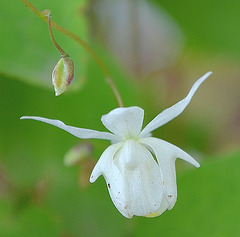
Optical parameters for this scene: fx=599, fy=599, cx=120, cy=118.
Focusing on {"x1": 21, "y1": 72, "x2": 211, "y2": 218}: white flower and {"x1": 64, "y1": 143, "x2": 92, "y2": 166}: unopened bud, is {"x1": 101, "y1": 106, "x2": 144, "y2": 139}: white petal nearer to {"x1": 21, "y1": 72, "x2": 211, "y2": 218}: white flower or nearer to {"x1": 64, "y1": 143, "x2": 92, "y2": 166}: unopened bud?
{"x1": 21, "y1": 72, "x2": 211, "y2": 218}: white flower

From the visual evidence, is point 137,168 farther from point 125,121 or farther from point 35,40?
point 35,40

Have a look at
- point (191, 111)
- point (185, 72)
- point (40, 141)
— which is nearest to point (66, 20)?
point (40, 141)

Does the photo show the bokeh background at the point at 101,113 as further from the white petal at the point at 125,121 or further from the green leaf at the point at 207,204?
the white petal at the point at 125,121

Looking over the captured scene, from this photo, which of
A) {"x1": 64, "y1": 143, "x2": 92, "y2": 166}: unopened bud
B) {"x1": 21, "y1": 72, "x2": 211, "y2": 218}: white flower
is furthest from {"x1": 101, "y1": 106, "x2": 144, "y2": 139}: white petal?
{"x1": 64, "y1": 143, "x2": 92, "y2": 166}: unopened bud

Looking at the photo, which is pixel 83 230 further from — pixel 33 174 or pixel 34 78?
pixel 34 78

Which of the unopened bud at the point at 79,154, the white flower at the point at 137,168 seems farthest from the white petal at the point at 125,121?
the unopened bud at the point at 79,154

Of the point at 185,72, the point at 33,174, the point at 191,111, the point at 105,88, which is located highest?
the point at 185,72
